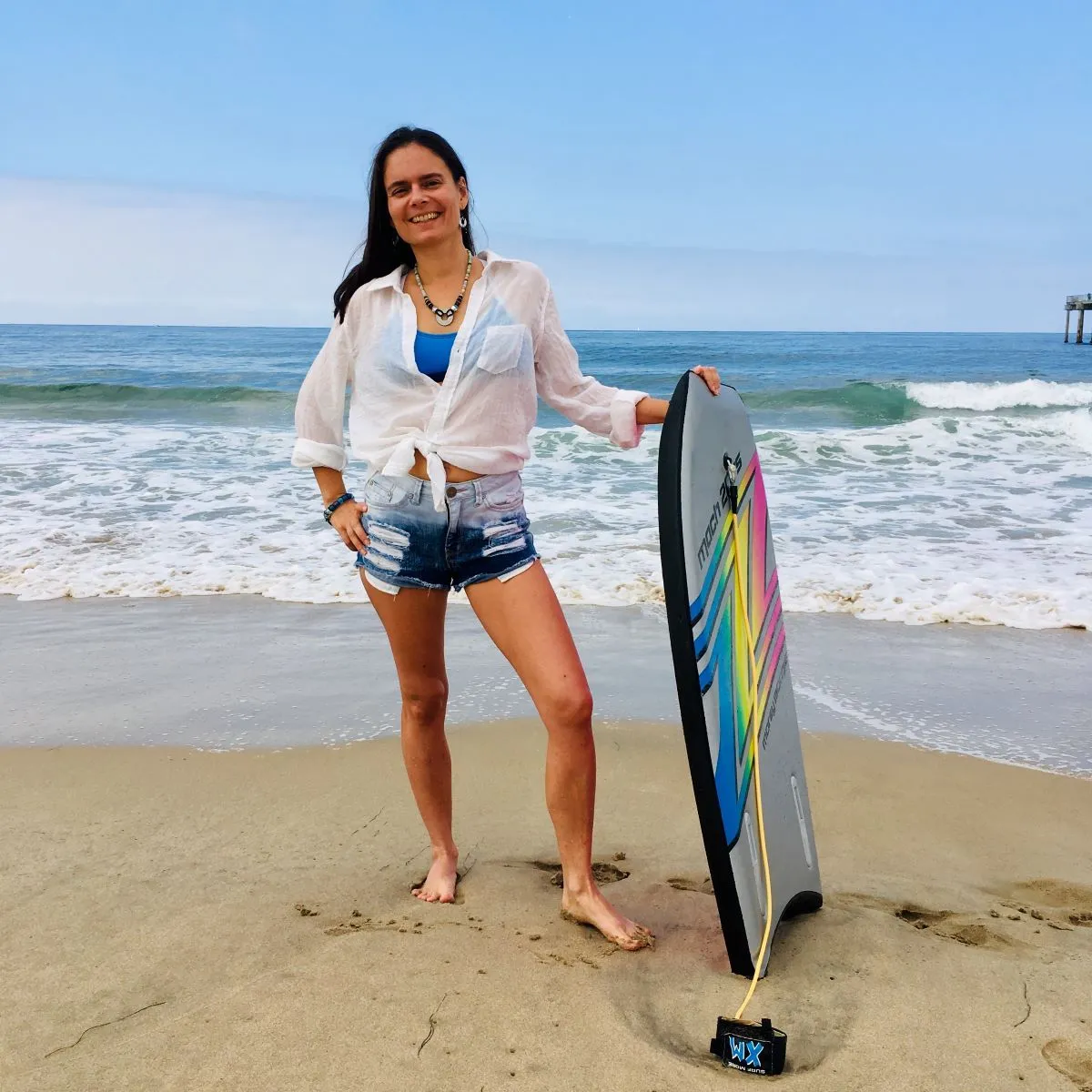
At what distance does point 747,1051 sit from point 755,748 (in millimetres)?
574

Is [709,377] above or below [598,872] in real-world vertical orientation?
above

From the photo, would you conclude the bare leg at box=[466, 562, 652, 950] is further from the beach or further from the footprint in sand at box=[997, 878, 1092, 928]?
the footprint in sand at box=[997, 878, 1092, 928]

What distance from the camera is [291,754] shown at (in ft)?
11.9

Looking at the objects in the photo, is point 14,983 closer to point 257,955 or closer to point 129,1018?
point 129,1018

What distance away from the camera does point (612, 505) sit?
841cm

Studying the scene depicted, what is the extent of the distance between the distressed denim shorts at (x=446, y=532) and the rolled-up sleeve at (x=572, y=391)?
223 millimetres

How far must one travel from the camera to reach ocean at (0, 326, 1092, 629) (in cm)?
583

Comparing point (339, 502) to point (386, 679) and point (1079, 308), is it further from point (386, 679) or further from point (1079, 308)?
point (1079, 308)

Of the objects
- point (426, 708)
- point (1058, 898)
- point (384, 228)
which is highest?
point (384, 228)

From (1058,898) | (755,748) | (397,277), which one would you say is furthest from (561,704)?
(1058,898)

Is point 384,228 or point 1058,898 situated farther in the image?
point 1058,898

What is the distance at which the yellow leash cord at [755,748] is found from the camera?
2092 mm

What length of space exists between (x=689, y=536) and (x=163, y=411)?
57.7 ft

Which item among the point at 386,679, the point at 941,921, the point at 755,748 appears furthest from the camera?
the point at 386,679
